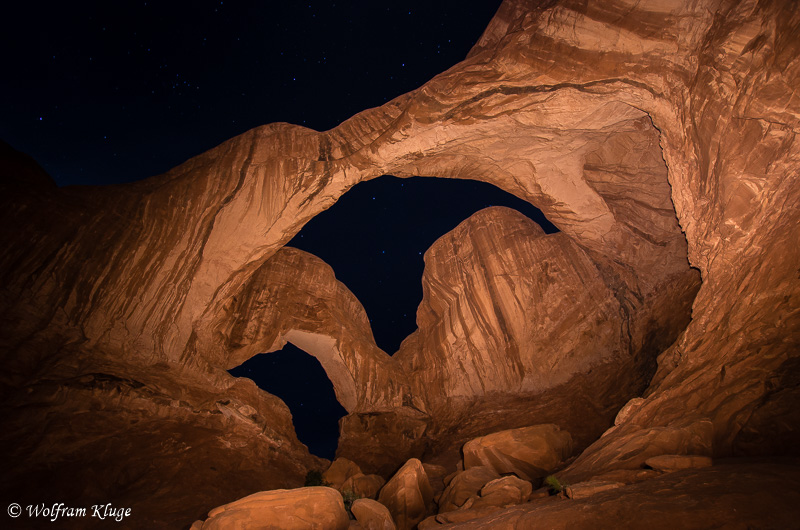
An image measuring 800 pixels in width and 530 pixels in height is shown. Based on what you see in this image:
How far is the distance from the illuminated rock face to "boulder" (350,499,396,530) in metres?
3.40

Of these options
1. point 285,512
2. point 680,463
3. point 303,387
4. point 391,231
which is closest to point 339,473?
point 285,512

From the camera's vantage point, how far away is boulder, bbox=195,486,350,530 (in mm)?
5520

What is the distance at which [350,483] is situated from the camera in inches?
427

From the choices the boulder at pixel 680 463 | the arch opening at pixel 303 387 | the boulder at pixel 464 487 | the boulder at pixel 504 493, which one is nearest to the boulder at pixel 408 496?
the boulder at pixel 464 487

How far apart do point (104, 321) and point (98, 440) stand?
304cm

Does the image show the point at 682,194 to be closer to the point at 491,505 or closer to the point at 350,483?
the point at 491,505

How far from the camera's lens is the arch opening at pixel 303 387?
5375cm

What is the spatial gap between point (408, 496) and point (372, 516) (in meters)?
1.42

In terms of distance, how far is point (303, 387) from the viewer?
55219mm

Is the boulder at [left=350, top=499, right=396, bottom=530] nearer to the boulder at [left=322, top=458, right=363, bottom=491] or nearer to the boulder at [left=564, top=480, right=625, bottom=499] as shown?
the boulder at [left=564, top=480, right=625, bottom=499]

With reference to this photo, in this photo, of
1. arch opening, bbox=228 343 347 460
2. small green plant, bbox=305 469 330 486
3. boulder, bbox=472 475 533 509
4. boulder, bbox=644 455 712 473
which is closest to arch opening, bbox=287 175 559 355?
arch opening, bbox=228 343 347 460

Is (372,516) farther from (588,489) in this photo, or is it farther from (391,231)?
(391,231)

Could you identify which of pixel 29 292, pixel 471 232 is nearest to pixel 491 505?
pixel 29 292

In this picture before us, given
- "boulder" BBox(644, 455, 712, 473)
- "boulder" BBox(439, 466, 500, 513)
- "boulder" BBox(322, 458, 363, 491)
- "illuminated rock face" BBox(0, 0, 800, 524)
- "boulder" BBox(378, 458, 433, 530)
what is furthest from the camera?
"boulder" BBox(322, 458, 363, 491)
